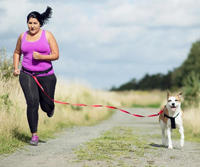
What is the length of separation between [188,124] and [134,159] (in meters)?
8.56

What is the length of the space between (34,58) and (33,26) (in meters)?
0.65

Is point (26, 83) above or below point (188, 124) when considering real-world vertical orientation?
above

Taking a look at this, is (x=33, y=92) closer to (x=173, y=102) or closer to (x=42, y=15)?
(x=42, y=15)

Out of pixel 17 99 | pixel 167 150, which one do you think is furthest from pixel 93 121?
pixel 167 150

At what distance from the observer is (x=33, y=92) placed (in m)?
7.82

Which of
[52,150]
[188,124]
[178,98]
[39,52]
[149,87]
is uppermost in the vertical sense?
[39,52]

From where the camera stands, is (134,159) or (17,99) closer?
(134,159)

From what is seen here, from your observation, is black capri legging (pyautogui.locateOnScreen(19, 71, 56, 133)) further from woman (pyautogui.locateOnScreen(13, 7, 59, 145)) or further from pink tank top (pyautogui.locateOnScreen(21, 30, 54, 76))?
pink tank top (pyautogui.locateOnScreen(21, 30, 54, 76))

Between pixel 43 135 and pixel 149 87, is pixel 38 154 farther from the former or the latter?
pixel 149 87

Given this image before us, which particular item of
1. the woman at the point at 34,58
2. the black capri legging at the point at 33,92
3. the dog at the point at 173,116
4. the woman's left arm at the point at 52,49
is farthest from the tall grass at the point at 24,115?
the dog at the point at 173,116

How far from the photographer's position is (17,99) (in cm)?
1115

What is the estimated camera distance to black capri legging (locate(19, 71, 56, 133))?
779 centimetres

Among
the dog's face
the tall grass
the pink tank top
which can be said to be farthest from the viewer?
the tall grass

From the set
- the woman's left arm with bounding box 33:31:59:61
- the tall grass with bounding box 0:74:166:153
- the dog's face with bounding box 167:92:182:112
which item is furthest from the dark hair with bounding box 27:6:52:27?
the dog's face with bounding box 167:92:182:112
